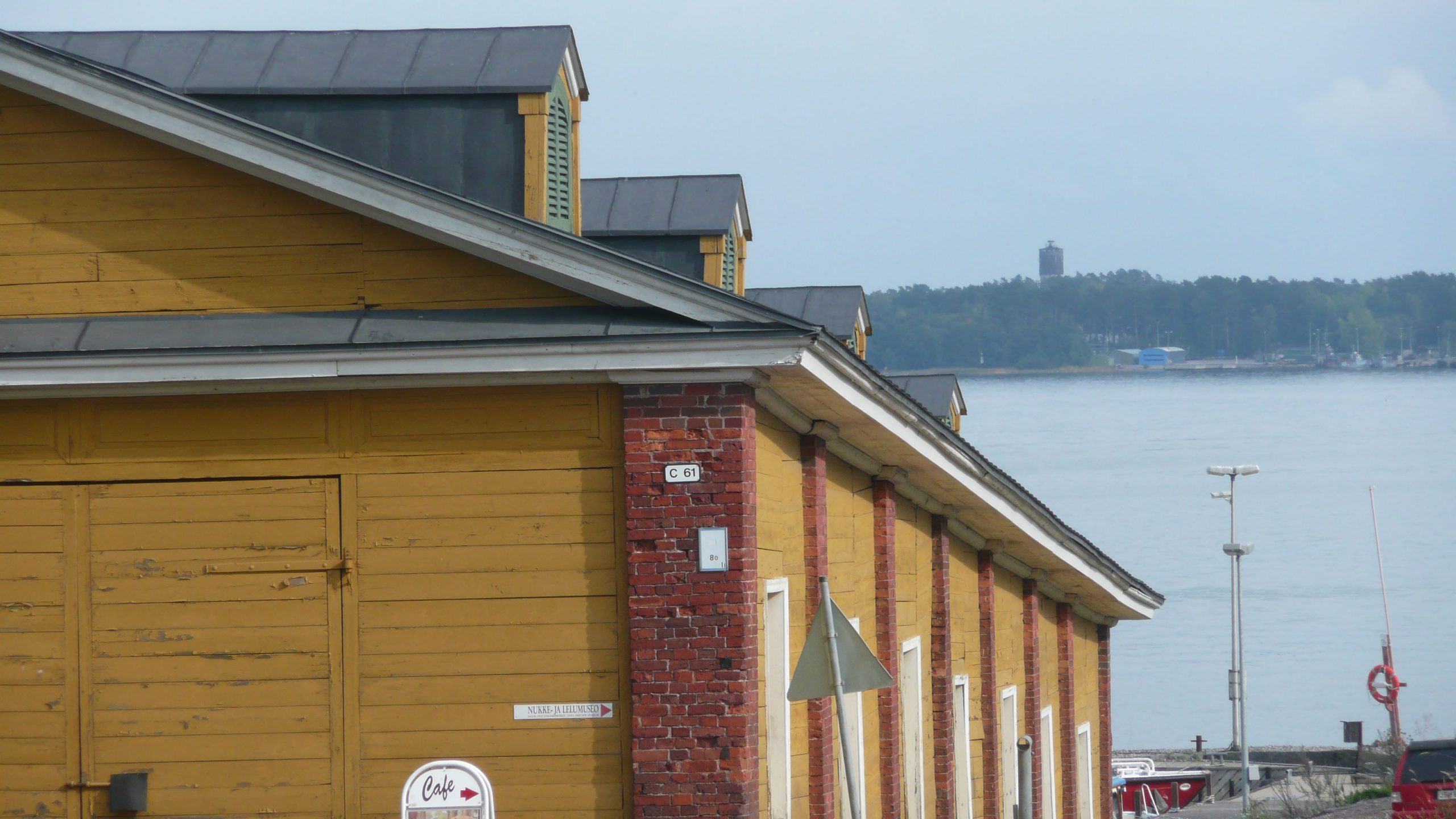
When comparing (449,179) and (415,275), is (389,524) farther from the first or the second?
(449,179)

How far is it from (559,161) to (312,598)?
4197 millimetres

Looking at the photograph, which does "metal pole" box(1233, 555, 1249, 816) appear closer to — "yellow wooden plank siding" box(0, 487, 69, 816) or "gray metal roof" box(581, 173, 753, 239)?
"gray metal roof" box(581, 173, 753, 239)

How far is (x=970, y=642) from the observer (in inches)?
741

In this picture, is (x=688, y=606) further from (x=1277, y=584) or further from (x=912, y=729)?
(x=1277, y=584)

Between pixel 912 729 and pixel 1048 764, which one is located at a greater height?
pixel 912 729

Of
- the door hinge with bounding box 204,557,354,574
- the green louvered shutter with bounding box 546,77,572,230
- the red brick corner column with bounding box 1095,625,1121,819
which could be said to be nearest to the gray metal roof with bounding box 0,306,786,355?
the door hinge with bounding box 204,557,354,574


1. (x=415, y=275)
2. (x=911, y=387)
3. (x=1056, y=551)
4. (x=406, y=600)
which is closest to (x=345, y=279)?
(x=415, y=275)

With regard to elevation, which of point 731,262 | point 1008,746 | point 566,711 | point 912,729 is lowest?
point 1008,746

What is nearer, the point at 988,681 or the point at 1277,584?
the point at 988,681

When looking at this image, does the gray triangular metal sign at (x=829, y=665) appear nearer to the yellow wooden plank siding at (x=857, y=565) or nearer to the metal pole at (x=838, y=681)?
the metal pole at (x=838, y=681)

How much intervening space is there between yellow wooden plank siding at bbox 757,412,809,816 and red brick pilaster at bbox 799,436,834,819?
0.17 ft

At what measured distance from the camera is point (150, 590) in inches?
431

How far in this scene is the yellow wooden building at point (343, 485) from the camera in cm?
1045

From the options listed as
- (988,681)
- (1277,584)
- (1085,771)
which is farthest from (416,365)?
(1277,584)
